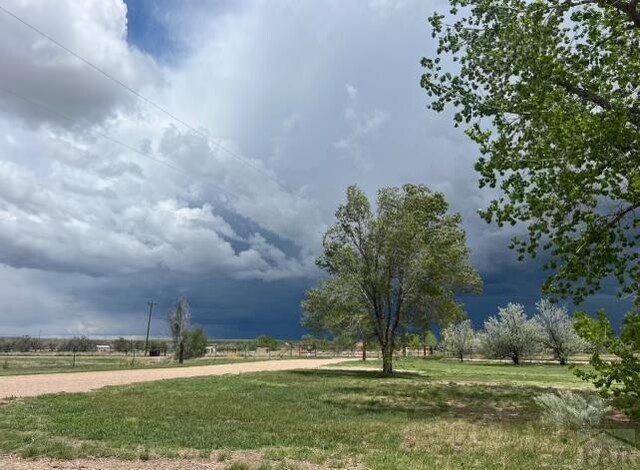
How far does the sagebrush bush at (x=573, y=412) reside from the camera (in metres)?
12.5

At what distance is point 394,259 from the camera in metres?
35.6

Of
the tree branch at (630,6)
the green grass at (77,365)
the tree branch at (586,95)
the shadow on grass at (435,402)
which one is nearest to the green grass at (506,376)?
the shadow on grass at (435,402)

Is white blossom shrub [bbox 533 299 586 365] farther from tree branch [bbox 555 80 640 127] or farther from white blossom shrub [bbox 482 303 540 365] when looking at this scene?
tree branch [bbox 555 80 640 127]

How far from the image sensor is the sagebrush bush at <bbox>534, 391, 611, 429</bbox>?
12.5 meters

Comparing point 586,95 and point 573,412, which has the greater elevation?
point 586,95

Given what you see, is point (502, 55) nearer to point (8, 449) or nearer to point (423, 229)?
point (8, 449)

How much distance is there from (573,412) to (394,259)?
23.1 meters

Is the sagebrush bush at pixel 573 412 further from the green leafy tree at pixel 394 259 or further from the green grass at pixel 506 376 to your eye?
the green leafy tree at pixel 394 259

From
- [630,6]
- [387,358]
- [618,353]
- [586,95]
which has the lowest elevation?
[618,353]

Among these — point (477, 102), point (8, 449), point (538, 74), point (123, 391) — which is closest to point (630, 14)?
point (538, 74)

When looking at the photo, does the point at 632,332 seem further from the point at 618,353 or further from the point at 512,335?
the point at 512,335

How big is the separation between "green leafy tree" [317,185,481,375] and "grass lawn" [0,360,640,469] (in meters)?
15.5

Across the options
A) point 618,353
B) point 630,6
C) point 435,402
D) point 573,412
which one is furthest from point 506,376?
point 618,353

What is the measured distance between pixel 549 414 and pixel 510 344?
209 feet
